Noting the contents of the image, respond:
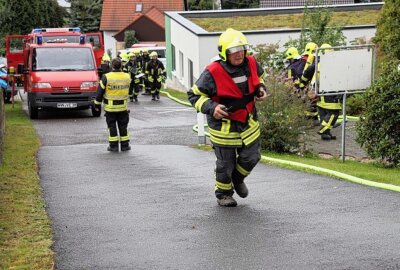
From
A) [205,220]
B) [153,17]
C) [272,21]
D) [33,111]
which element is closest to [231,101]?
[205,220]

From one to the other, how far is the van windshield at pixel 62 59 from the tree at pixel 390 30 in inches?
326

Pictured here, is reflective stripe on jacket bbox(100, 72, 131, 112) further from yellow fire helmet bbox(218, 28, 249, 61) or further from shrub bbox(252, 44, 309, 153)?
yellow fire helmet bbox(218, 28, 249, 61)

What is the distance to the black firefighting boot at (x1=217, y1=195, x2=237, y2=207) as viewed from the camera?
8.93m

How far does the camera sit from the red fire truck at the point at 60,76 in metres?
24.4

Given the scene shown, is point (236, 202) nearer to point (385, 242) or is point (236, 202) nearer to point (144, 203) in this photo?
point (144, 203)

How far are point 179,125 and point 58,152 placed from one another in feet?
19.9

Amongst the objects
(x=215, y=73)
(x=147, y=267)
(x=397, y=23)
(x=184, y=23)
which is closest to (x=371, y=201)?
(x=215, y=73)

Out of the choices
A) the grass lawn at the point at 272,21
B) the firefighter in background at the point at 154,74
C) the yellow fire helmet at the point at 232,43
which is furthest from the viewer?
the grass lawn at the point at 272,21

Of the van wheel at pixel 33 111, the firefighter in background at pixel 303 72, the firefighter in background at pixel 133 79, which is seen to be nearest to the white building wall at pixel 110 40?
the firefighter in background at pixel 133 79

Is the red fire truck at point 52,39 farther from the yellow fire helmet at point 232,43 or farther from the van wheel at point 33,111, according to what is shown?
the yellow fire helmet at point 232,43

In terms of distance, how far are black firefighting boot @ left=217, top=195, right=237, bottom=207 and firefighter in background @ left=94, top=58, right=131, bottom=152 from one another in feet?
23.7

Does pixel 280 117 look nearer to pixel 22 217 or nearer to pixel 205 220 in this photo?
pixel 205 220

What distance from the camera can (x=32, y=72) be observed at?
81.7 ft

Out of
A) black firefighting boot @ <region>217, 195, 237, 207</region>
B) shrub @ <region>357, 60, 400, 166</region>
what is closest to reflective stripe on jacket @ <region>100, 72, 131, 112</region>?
shrub @ <region>357, 60, 400, 166</region>
